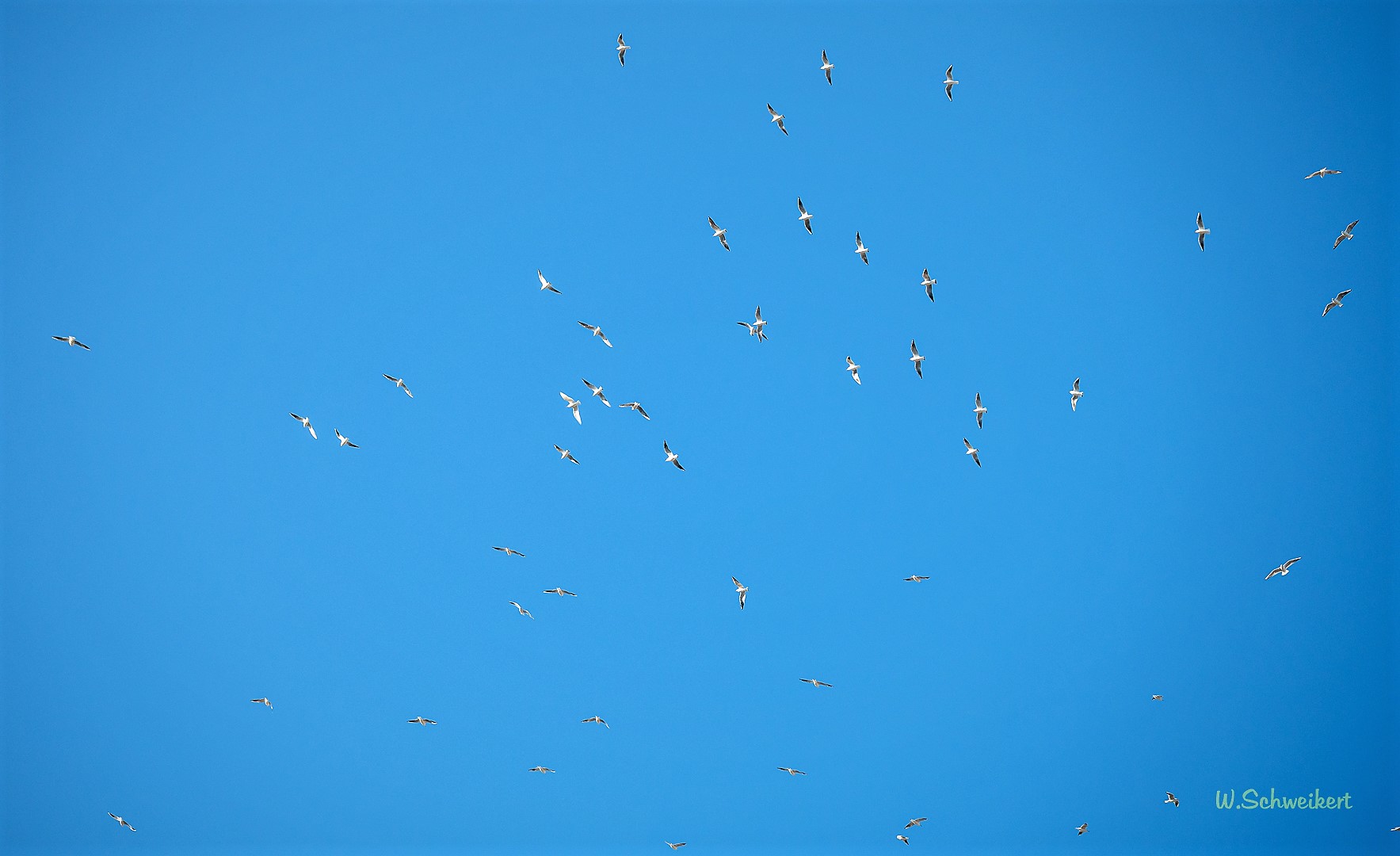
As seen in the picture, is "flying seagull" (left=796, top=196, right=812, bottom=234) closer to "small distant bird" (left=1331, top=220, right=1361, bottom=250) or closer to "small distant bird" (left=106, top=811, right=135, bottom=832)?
"small distant bird" (left=1331, top=220, right=1361, bottom=250)

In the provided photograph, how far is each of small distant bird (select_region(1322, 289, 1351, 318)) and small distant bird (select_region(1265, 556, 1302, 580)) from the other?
3.89 feet

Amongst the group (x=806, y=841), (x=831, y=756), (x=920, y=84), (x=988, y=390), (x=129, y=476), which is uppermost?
(x=920, y=84)

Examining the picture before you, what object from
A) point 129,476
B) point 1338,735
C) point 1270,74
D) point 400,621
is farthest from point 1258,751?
point 129,476

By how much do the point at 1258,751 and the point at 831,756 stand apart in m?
2.05

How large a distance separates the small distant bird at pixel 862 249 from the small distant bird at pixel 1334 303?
83.2 inches

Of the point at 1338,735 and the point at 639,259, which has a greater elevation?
the point at 639,259

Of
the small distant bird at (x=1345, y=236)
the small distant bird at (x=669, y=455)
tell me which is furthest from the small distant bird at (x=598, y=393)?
the small distant bird at (x=1345, y=236)

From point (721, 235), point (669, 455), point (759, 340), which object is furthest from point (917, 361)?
point (669, 455)

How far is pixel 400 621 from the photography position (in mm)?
4465

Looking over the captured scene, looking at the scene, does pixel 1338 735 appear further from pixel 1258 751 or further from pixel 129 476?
pixel 129 476

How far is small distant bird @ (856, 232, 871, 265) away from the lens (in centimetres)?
439

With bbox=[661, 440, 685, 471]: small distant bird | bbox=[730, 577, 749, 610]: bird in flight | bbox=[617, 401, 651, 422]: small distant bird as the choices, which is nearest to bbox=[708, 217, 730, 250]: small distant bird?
bbox=[617, 401, 651, 422]: small distant bird

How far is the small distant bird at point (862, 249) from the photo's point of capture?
4387 millimetres

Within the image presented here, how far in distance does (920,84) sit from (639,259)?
161 cm
